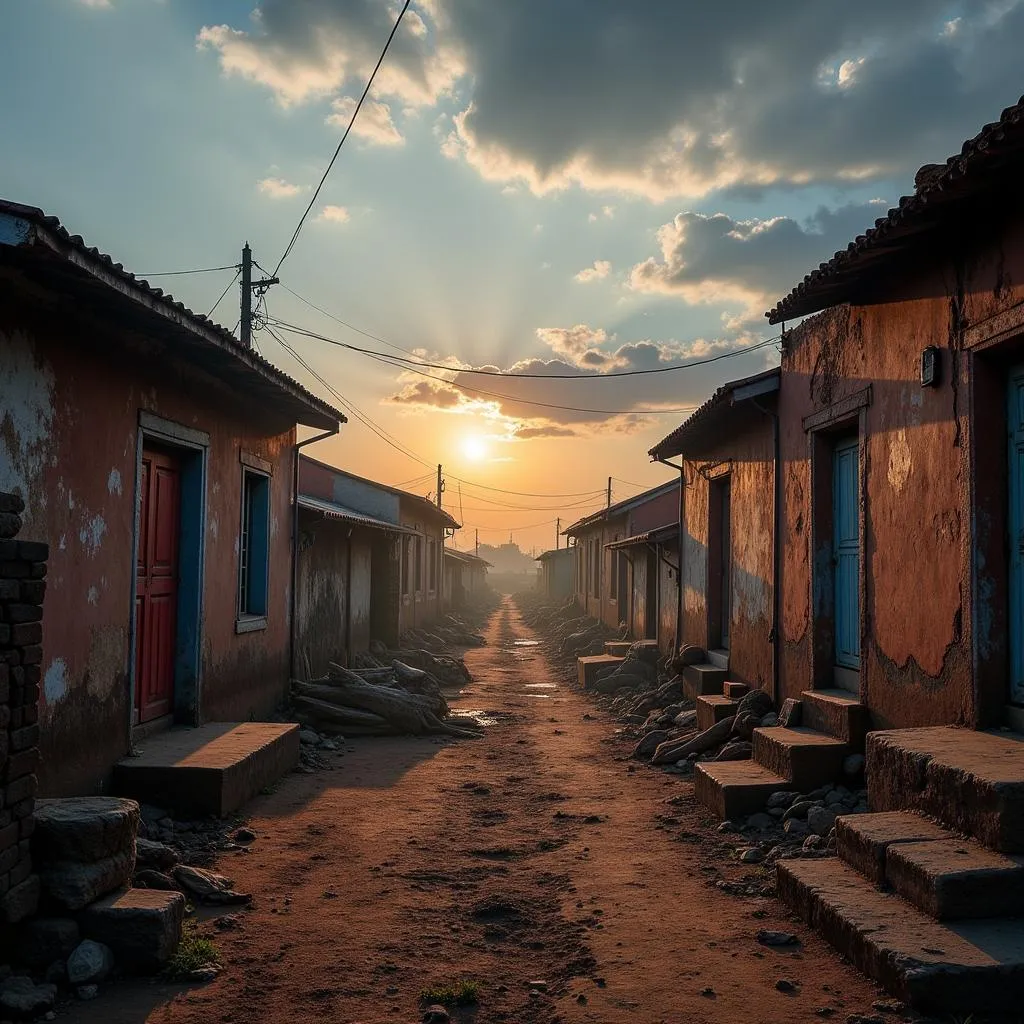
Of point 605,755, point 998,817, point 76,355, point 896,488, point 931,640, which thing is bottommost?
point 605,755

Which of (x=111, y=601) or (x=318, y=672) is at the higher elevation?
(x=111, y=601)

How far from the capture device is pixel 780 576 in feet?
28.5

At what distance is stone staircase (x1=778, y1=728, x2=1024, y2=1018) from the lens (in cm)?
342

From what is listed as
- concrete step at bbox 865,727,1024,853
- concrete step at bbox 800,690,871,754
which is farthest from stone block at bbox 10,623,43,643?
concrete step at bbox 800,690,871,754

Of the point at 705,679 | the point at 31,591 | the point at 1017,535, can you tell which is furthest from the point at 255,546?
the point at 1017,535

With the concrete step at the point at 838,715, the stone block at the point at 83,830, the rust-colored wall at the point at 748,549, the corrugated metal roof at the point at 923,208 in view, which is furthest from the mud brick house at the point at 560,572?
the stone block at the point at 83,830

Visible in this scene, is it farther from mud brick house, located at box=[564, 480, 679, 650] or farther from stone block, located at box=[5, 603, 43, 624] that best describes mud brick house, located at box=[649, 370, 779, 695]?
stone block, located at box=[5, 603, 43, 624]

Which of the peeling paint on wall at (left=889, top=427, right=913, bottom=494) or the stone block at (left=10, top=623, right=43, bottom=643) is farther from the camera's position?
the peeling paint on wall at (left=889, top=427, right=913, bottom=494)

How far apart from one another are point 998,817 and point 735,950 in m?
1.30

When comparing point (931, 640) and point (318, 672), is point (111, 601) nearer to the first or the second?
point (931, 640)

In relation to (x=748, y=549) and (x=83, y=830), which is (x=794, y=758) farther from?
(x=83, y=830)

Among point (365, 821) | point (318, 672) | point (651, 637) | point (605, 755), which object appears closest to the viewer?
point (365, 821)

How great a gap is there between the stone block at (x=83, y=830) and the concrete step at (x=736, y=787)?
3.90 meters

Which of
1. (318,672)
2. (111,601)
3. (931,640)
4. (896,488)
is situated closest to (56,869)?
(111,601)
